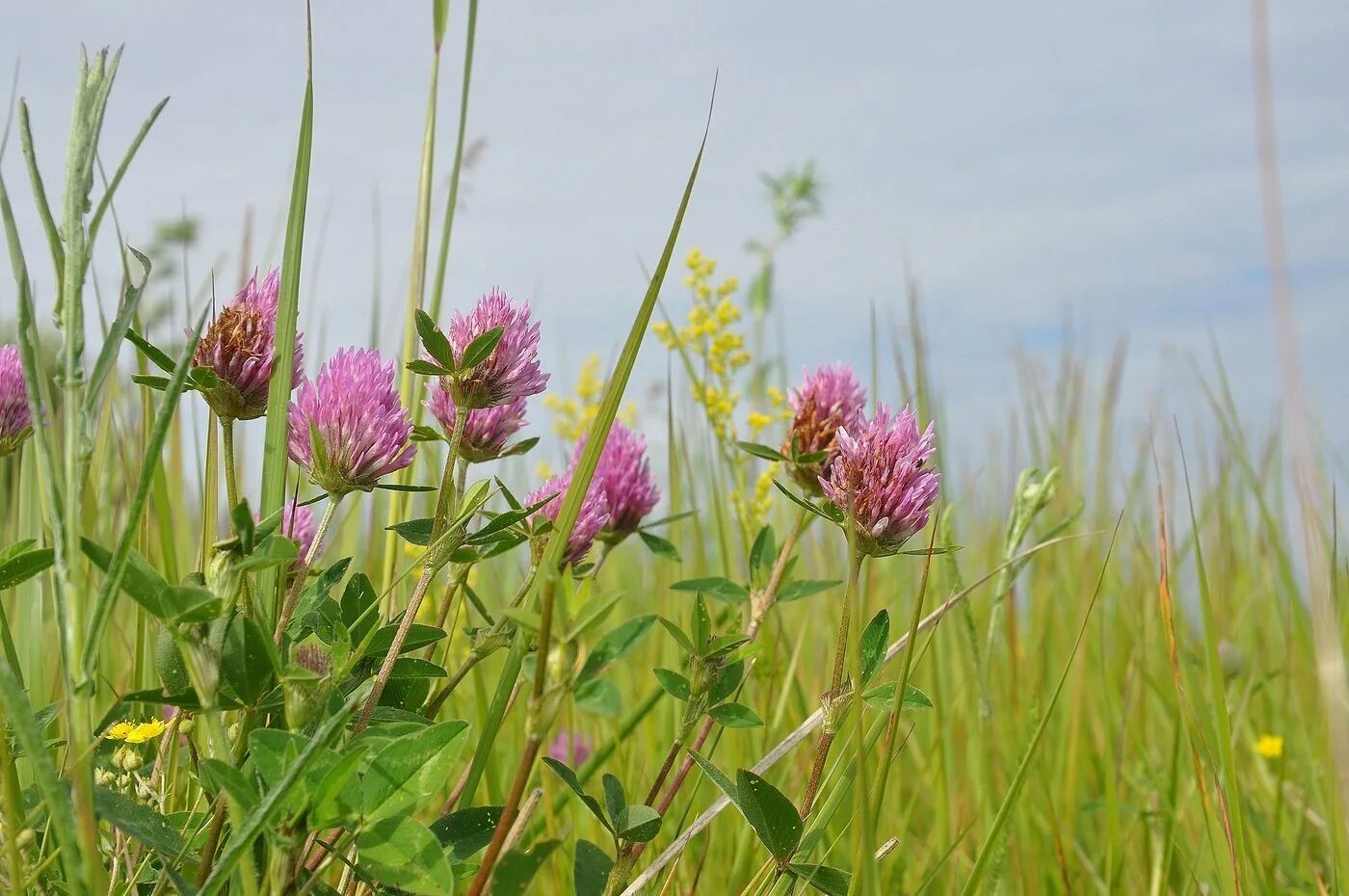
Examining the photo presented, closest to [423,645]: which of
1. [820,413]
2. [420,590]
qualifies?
[420,590]

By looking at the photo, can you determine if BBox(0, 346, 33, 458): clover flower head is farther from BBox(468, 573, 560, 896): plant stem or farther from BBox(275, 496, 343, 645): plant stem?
BBox(468, 573, 560, 896): plant stem

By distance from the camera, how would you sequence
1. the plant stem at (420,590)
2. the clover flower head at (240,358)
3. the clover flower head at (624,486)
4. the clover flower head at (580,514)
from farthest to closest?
the clover flower head at (624,486) → the clover flower head at (580,514) → the clover flower head at (240,358) → the plant stem at (420,590)

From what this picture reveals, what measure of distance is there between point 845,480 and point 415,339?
660 millimetres

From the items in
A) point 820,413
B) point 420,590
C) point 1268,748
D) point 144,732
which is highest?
point 820,413

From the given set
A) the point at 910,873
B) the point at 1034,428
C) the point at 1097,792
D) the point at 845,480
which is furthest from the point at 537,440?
the point at 1034,428

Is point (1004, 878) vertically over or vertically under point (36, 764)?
under

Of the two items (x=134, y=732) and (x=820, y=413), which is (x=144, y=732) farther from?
(x=820, y=413)

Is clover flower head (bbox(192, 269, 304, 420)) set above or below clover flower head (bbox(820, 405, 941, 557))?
above

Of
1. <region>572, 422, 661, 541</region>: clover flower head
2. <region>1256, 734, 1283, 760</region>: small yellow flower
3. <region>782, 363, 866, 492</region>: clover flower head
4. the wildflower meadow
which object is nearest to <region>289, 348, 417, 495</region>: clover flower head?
the wildflower meadow

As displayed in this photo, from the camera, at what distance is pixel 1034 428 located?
2615 mm

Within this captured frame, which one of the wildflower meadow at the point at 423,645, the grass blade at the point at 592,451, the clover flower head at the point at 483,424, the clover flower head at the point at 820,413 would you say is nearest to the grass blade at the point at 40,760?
the wildflower meadow at the point at 423,645

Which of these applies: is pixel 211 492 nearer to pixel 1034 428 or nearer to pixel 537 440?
pixel 537 440

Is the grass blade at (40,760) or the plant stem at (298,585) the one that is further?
the plant stem at (298,585)

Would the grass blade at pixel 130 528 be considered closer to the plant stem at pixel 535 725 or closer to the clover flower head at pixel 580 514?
the plant stem at pixel 535 725
